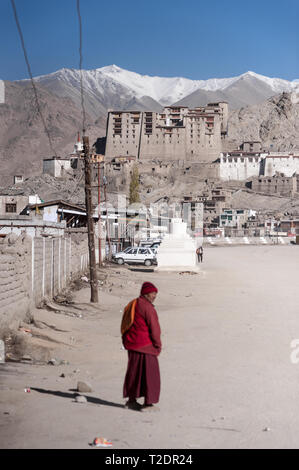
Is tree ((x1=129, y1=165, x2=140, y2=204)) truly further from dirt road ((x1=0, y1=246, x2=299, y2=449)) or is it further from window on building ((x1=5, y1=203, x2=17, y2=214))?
dirt road ((x1=0, y1=246, x2=299, y2=449))

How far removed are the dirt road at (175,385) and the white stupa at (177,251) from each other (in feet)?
46.6

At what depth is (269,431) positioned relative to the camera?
6.16 meters

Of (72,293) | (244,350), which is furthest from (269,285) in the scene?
(244,350)

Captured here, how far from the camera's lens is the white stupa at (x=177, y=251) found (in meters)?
31.7

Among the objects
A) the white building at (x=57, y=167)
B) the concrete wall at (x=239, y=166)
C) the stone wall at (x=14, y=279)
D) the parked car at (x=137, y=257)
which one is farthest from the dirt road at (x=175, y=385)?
the concrete wall at (x=239, y=166)

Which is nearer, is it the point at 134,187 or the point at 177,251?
the point at 177,251

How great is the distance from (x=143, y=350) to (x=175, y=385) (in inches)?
77.9

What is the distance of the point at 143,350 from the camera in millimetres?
6629

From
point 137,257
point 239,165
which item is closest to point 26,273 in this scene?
point 137,257

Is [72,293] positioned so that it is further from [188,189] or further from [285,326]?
[188,189]

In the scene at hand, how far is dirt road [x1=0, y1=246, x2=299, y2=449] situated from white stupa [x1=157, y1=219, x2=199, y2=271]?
14.2 m

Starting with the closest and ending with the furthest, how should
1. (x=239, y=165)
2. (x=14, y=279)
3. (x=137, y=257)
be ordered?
(x=14, y=279) → (x=137, y=257) → (x=239, y=165)
